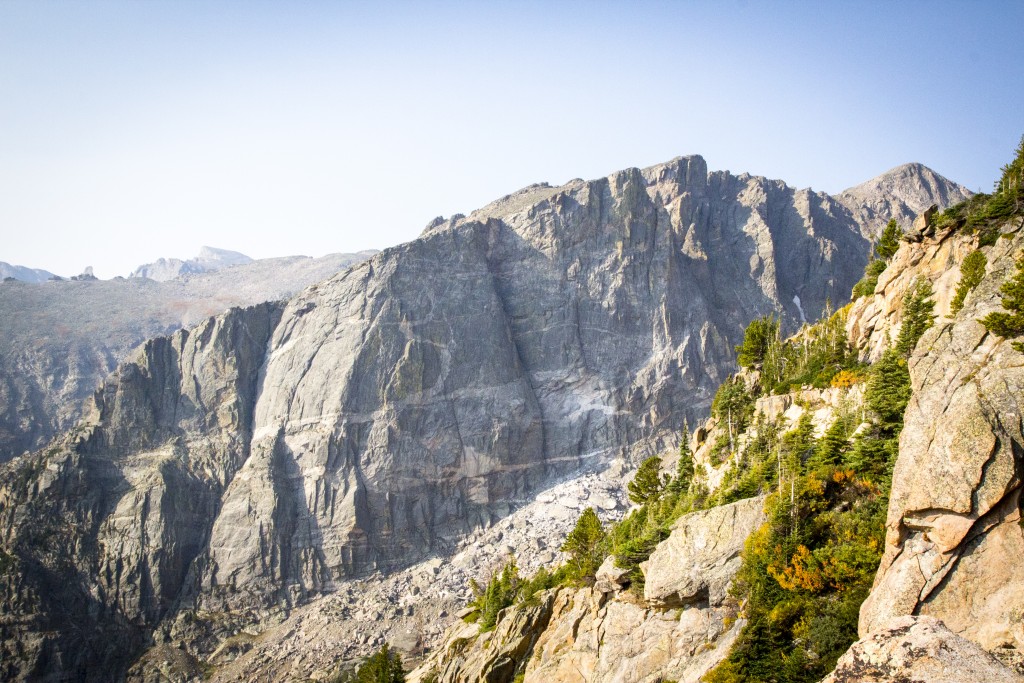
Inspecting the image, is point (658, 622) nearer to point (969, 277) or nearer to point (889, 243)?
point (969, 277)

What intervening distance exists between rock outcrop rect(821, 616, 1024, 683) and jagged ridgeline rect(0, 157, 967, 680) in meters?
107

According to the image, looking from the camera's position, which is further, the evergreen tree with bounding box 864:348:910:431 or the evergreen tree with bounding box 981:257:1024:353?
the evergreen tree with bounding box 864:348:910:431

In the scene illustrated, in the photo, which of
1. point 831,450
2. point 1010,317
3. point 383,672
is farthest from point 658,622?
point 383,672

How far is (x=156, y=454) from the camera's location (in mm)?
134000

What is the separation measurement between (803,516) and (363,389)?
365 feet

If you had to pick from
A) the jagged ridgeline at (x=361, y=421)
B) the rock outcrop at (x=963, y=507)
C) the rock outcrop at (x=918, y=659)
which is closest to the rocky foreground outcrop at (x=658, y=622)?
the rock outcrop at (x=963, y=507)

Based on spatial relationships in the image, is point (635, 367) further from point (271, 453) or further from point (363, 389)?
point (271, 453)

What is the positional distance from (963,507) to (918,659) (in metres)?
21.7

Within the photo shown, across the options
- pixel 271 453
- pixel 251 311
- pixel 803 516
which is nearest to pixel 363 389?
pixel 271 453

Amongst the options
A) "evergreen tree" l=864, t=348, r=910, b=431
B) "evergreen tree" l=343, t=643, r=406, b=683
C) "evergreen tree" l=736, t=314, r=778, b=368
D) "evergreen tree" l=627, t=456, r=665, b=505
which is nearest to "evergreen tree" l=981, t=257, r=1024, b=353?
"evergreen tree" l=864, t=348, r=910, b=431

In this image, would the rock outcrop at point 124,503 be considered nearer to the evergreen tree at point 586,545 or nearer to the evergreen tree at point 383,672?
the evergreen tree at point 383,672

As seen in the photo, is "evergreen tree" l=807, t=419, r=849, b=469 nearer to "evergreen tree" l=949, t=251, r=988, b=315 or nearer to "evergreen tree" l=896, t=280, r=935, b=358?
"evergreen tree" l=896, t=280, r=935, b=358

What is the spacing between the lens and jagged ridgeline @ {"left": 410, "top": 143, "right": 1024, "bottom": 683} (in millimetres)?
26625

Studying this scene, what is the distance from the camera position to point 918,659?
31.8 feet
